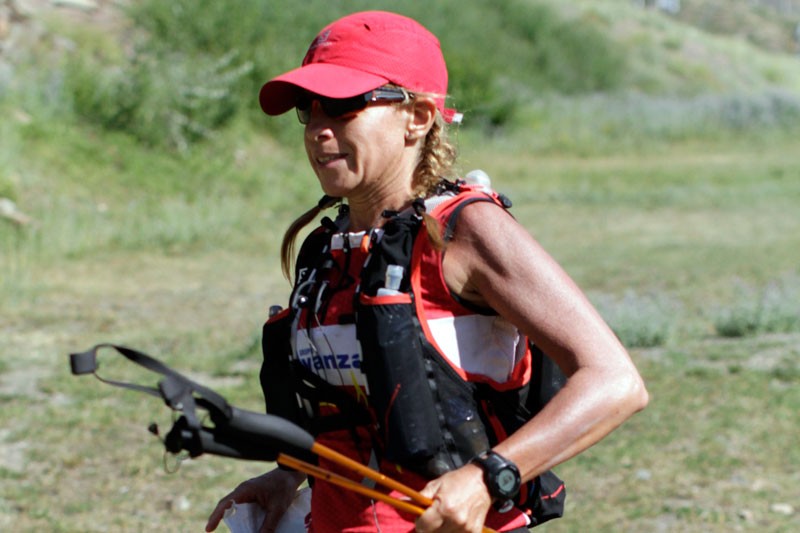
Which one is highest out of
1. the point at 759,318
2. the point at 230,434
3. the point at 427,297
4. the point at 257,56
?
the point at 427,297

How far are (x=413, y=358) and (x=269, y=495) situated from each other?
0.74 metres

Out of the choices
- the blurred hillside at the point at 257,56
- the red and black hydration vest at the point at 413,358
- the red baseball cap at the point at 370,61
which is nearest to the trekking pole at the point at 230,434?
the red and black hydration vest at the point at 413,358

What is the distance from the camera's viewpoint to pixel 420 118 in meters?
2.44

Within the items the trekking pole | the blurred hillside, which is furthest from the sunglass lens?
the blurred hillside

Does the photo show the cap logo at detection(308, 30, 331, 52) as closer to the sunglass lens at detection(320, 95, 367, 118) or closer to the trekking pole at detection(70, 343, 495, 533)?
the sunglass lens at detection(320, 95, 367, 118)

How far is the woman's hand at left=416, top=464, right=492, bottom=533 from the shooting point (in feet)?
6.75

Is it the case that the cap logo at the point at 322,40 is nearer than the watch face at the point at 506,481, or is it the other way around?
the watch face at the point at 506,481

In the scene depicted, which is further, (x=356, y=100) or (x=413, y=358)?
(x=356, y=100)

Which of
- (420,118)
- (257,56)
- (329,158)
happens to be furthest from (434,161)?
(257,56)

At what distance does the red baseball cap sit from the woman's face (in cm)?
6

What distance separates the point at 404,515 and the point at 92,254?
10843 mm

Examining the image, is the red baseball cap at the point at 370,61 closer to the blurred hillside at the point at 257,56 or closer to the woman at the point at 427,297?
the woman at the point at 427,297

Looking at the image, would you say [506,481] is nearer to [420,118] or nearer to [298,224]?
[420,118]

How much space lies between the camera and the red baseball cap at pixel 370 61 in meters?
2.33
